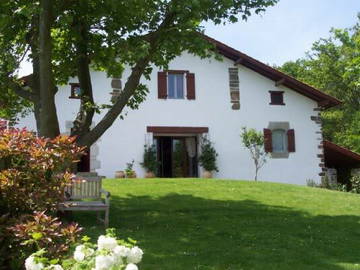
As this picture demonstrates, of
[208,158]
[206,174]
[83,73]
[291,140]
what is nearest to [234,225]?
[83,73]

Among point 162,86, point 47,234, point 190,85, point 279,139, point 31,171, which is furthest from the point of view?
point 279,139

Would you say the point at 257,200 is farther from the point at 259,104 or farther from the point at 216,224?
the point at 259,104

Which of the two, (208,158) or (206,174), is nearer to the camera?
(206,174)

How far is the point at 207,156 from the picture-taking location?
21.4 meters

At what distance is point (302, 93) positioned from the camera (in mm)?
23109

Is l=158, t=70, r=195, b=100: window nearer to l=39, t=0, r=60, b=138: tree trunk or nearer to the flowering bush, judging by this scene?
l=39, t=0, r=60, b=138: tree trunk

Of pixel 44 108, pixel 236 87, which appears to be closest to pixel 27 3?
pixel 44 108

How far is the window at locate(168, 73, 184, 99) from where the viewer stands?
22.1 meters

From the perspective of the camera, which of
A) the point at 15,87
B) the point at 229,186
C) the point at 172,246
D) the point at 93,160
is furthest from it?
the point at 93,160

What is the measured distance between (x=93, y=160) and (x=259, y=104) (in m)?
7.40

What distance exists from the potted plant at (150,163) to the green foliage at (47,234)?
53.5 ft

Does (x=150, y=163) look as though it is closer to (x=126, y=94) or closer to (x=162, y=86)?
(x=162, y=86)

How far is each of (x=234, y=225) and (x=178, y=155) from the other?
41.7 ft

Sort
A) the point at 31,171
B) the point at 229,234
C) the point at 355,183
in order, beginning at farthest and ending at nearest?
1. the point at 355,183
2. the point at 229,234
3. the point at 31,171
